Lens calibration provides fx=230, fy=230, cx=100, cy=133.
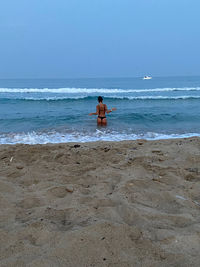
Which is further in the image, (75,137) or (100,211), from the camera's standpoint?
(75,137)

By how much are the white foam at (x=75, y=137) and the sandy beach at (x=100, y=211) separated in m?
2.71

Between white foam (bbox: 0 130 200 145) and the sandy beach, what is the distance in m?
2.71

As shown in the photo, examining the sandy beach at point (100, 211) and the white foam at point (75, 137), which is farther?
the white foam at point (75, 137)

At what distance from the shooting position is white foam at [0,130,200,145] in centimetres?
A: 681

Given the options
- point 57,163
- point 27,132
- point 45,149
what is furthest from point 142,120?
point 57,163

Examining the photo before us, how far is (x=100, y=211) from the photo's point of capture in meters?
2.24

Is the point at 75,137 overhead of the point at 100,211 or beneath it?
beneath

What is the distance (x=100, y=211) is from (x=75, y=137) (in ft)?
16.6

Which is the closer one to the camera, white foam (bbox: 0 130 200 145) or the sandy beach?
the sandy beach

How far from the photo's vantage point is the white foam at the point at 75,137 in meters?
6.81

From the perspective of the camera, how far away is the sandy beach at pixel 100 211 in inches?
63.9

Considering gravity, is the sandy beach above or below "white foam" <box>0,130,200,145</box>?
above

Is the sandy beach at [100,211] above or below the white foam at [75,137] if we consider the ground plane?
above

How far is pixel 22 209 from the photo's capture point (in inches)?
91.7
